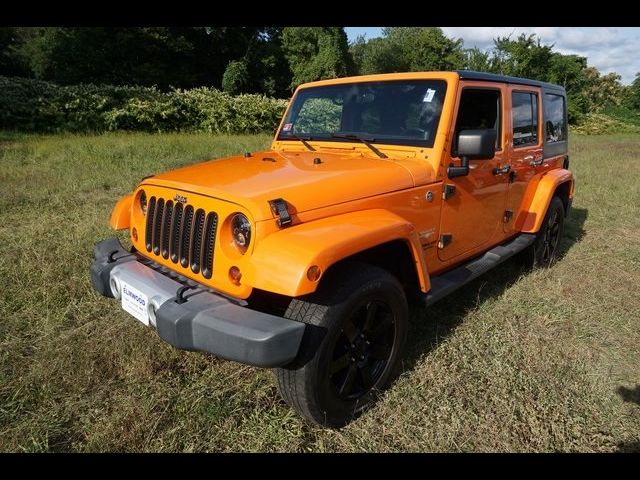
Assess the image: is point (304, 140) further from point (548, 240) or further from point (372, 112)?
point (548, 240)

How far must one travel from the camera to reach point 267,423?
2.35 m

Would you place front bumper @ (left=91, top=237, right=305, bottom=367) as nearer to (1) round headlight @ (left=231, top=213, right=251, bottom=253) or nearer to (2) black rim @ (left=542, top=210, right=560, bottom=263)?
(1) round headlight @ (left=231, top=213, right=251, bottom=253)

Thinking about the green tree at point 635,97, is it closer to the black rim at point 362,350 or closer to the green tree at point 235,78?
the green tree at point 235,78

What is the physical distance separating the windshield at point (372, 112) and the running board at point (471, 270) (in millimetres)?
929

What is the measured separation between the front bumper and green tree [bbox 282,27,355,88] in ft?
91.8

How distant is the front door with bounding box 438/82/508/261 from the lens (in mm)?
3057

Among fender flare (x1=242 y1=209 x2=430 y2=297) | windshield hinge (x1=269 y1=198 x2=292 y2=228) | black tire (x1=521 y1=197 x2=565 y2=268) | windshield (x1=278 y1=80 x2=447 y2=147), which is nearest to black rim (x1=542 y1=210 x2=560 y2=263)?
black tire (x1=521 y1=197 x2=565 y2=268)

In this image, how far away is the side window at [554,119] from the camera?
176 inches

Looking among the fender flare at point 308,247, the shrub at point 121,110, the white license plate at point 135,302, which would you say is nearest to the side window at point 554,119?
the fender flare at point 308,247

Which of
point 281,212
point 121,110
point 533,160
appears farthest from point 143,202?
point 121,110

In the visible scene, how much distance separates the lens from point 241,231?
7.13 ft

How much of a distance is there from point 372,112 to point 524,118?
1.66 meters

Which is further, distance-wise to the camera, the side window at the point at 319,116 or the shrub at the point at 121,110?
the shrub at the point at 121,110
